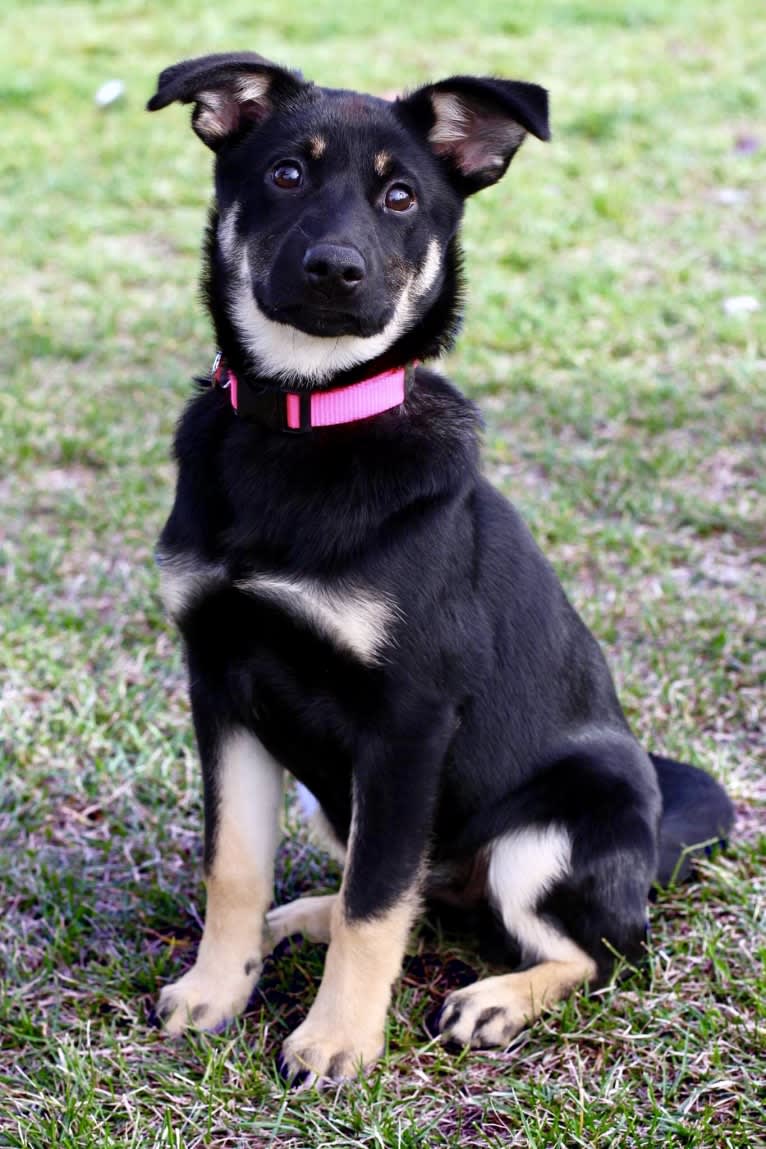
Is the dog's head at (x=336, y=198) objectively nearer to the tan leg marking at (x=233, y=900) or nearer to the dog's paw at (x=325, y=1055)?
the tan leg marking at (x=233, y=900)

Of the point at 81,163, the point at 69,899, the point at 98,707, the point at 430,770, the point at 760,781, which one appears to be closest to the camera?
the point at 430,770

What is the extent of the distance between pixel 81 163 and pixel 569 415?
4234mm

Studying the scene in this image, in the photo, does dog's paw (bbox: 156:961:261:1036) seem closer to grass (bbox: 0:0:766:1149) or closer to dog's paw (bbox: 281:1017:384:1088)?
grass (bbox: 0:0:766:1149)

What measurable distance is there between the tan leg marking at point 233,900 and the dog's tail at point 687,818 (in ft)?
3.00

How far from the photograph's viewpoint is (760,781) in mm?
3314

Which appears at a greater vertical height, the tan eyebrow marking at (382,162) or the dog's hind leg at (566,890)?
the tan eyebrow marking at (382,162)

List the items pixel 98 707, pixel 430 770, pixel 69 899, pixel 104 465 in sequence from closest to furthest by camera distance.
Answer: pixel 430 770 → pixel 69 899 → pixel 98 707 → pixel 104 465

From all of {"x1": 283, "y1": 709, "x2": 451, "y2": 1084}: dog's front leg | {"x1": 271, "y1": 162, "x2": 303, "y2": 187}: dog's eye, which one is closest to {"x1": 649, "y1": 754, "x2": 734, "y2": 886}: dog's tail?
{"x1": 283, "y1": 709, "x2": 451, "y2": 1084}: dog's front leg

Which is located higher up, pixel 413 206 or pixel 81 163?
pixel 413 206

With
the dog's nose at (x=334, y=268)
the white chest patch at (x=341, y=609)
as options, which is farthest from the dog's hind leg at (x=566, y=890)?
the dog's nose at (x=334, y=268)

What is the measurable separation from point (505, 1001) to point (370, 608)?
87cm

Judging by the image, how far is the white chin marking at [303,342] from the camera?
2471 mm

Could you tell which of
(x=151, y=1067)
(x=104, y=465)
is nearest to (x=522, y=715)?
(x=151, y=1067)

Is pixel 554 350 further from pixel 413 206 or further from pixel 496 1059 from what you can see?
pixel 496 1059
